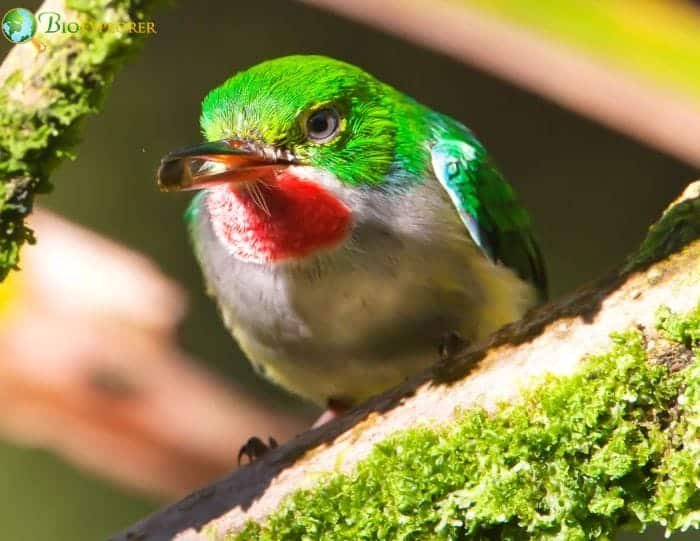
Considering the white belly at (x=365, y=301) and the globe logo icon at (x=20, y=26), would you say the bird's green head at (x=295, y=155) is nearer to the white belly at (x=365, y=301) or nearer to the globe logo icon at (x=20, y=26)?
the white belly at (x=365, y=301)

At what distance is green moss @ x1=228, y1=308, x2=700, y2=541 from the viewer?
1.72 metres

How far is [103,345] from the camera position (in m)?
3.46

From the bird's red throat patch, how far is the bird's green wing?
0.31 meters

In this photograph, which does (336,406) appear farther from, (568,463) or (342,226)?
(568,463)

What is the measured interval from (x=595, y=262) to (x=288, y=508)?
326 centimetres

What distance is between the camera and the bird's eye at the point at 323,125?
2.33 metres

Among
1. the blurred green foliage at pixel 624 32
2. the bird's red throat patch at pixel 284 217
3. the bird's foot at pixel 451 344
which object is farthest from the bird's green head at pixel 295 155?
the blurred green foliage at pixel 624 32

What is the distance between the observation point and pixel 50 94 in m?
1.64

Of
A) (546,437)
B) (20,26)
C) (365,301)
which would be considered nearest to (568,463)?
(546,437)

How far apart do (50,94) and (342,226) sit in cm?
81

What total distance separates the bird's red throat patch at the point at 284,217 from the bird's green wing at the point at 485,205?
0.31 metres

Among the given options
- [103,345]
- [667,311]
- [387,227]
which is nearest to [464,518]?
[667,311]

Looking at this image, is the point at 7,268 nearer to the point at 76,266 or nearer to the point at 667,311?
the point at 667,311

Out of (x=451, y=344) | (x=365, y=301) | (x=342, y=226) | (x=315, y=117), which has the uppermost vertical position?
(x=315, y=117)
